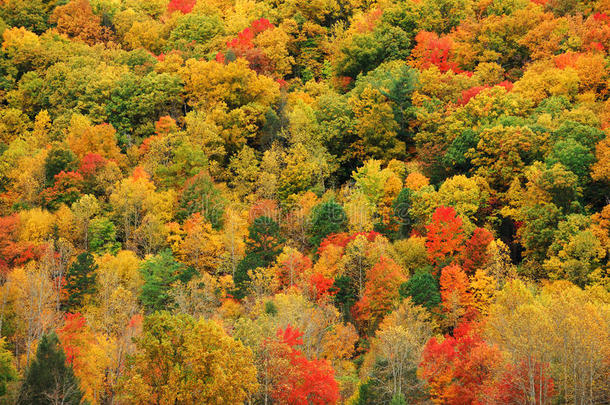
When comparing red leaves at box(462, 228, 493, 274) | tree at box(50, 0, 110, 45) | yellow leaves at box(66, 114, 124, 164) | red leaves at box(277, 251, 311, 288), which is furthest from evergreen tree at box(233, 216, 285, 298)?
tree at box(50, 0, 110, 45)

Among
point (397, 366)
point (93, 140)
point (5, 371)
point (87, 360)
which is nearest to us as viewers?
point (397, 366)

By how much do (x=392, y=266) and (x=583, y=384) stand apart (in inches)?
956

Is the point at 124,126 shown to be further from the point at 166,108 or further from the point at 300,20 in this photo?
the point at 300,20

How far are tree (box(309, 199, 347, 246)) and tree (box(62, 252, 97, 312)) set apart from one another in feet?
63.6

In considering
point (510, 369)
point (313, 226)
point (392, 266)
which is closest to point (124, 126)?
point (313, 226)

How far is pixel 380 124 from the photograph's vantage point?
280ft

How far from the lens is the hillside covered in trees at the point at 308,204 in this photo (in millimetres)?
46188

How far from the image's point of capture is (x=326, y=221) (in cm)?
7344

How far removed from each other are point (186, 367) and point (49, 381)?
959 centimetres

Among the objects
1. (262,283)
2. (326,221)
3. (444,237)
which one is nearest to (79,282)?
(262,283)

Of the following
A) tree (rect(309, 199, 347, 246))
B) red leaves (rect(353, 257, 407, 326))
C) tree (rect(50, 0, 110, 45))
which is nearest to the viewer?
red leaves (rect(353, 257, 407, 326))

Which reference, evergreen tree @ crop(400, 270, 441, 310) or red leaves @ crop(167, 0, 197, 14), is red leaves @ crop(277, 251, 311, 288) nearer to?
evergreen tree @ crop(400, 270, 441, 310)

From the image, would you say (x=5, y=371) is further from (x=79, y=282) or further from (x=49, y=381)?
(x=79, y=282)

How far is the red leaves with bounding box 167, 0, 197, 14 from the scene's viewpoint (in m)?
118
